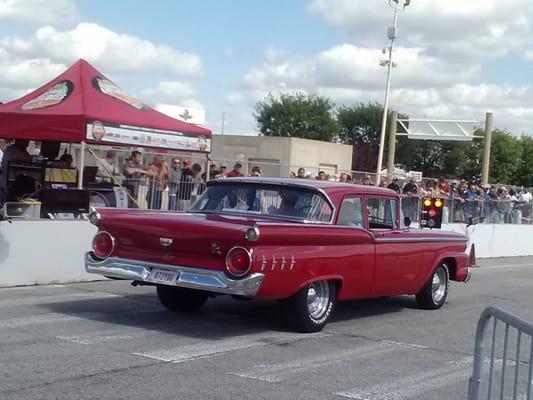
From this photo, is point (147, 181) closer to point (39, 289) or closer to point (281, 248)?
point (39, 289)

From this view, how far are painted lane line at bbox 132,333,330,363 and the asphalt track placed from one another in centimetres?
1

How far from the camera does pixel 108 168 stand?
1596 centimetres

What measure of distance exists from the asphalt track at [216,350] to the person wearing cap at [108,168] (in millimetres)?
3853

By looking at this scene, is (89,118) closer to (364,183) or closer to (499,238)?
(364,183)

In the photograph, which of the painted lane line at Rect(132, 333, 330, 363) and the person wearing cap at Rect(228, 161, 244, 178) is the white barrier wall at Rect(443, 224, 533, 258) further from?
the painted lane line at Rect(132, 333, 330, 363)

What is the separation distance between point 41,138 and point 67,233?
185 cm

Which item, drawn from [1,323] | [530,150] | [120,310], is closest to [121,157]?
[120,310]

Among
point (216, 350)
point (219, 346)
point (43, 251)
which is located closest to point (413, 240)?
point (219, 346)

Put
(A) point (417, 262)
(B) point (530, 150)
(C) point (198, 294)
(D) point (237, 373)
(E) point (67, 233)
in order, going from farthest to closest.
Answer: (B) point (530, 150) < (E) point (67, 233) < (A) point (417, 262) < (C) point (198, 294) < (D) point (237, 373)

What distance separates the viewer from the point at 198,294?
10.1 meters

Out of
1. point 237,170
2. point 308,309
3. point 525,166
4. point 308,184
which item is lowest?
point 308,309

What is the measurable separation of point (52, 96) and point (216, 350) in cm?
792

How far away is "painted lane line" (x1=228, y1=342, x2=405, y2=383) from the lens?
7.17m

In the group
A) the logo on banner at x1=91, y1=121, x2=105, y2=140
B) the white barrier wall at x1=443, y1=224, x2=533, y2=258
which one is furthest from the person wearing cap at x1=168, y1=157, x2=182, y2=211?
the white barrier wall at x1=443, y1=224, x2=533, y2=258
